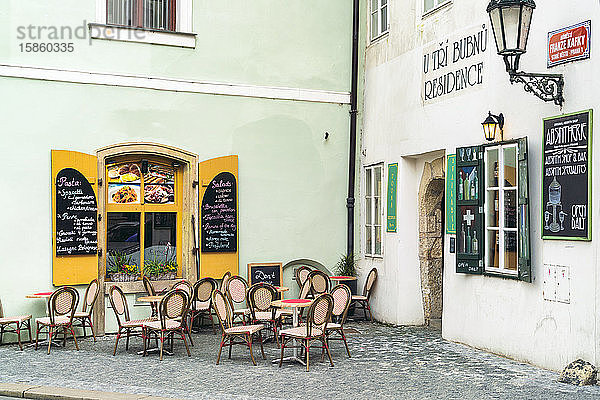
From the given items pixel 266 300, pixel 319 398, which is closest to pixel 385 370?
pixel 319 398

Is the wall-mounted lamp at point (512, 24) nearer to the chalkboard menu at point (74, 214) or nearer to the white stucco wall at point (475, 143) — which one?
the white stucco wall at point (475, 143)

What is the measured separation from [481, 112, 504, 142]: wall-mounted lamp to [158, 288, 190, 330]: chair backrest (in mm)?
4016

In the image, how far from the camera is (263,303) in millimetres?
10180

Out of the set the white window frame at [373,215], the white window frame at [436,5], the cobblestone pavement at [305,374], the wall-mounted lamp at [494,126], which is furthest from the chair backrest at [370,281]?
the white window frame at [436,5]

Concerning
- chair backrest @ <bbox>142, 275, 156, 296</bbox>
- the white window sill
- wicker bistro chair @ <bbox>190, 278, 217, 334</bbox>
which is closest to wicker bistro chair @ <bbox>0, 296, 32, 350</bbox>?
chair backrest @ <bbox>142, 275, 156, 296</bbox>

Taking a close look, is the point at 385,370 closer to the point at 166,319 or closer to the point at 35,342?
the point at 166,319

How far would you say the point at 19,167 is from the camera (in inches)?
415

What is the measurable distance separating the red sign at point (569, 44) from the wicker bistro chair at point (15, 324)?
273 inches

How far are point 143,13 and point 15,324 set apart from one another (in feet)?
15.2

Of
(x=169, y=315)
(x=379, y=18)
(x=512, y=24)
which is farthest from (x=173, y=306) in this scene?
(x=379, y=18)

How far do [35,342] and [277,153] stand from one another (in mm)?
4431

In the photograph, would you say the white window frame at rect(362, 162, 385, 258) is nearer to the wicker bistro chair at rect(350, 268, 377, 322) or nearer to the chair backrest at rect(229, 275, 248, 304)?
the wicker bistro chair at rect(350, 268, 377, 322)

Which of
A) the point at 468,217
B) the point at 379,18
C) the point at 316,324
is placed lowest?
the point at 316,324

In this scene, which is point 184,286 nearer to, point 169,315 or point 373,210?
point 169,315
